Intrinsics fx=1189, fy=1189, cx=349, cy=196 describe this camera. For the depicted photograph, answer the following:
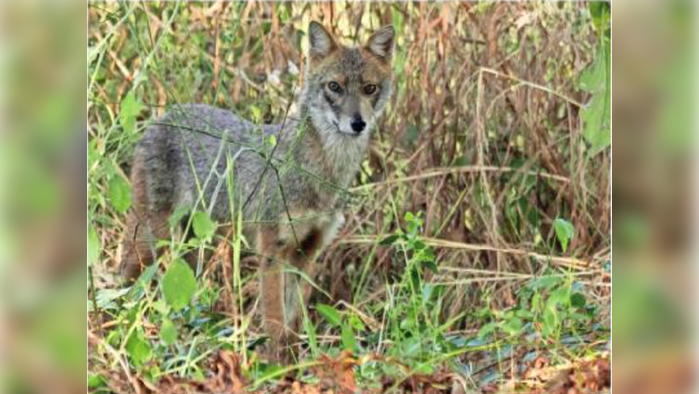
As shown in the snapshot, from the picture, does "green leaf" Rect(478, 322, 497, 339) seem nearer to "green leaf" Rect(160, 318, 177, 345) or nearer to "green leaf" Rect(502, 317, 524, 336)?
"green leaf" Rect(502, 317, 524, 336)

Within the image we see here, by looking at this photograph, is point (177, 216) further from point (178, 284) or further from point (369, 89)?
point (369, 89)

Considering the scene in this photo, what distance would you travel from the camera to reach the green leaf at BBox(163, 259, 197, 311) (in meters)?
4.75

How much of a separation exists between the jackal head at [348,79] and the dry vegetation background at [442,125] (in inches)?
4.7

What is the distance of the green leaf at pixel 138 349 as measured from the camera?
4.89m

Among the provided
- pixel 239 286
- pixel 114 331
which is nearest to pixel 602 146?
pixel 239 286

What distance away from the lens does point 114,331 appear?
4961 millimetres

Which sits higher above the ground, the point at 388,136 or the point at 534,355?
the point at 388,136

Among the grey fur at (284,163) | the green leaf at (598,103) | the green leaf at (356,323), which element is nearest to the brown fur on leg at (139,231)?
the grey fur at (284,163)

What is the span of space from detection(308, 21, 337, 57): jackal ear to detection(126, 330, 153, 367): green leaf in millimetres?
1608

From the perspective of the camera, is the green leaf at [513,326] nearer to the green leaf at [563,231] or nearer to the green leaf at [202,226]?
the green leaf at [563,231]

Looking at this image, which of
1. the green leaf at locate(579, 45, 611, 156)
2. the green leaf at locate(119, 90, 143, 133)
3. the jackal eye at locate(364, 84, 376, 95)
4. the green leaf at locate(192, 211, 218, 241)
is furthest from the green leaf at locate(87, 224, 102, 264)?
the green leaf at locate(579, 45, 611, 156)
